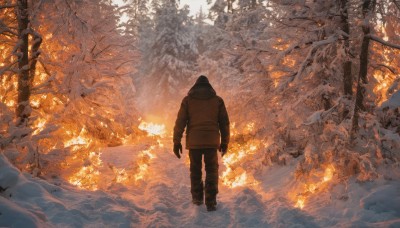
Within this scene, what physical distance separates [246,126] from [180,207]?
15.5ft

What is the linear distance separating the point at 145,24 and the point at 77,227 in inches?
1730

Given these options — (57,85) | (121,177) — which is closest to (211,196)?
(121,177)

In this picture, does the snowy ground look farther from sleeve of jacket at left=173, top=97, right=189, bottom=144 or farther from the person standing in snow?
sleeve of jacket at left=173, top=97, right=189, bottom=144

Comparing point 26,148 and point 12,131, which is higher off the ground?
point 12,131

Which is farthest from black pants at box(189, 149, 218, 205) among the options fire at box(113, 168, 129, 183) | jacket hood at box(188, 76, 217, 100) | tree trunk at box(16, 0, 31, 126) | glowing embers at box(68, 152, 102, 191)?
tree trunk at box(16, 0, 31, 126)

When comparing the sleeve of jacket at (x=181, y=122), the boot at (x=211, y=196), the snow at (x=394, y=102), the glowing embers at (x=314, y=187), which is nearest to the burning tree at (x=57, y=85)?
the sleeve of jacket at (x=181, y=122)

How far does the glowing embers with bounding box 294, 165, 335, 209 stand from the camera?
626cm

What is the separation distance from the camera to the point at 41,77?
341 inches

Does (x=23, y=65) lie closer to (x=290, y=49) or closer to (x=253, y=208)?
(x=253, y=208)

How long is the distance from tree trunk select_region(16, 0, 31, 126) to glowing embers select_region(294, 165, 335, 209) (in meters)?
5.63

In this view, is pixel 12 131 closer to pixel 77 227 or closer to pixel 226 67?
pixel 77 227

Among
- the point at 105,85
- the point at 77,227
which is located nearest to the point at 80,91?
the point at 105,85

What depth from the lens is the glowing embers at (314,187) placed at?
626 cm

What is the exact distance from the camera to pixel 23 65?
7254 mm
